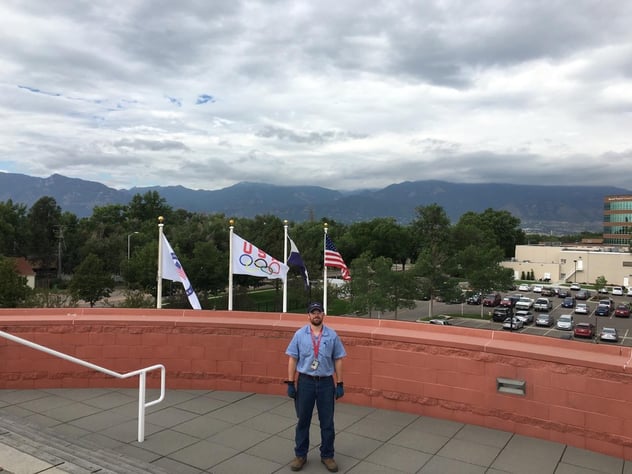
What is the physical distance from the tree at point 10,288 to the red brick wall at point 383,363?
30.0 metres

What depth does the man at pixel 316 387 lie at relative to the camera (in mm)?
4961

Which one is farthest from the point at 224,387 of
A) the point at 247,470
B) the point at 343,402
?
the point at 247,470

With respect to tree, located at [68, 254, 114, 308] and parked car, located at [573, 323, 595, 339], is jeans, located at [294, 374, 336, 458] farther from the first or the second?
tree, located at [68, 254, 114, 308]

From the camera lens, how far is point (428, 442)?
224 inches

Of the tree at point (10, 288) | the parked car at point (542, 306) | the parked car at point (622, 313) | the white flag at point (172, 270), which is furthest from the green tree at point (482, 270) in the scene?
the white flag at point (172, 270)

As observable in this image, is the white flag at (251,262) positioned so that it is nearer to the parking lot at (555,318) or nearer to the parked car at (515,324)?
the parking lot at (555,318)

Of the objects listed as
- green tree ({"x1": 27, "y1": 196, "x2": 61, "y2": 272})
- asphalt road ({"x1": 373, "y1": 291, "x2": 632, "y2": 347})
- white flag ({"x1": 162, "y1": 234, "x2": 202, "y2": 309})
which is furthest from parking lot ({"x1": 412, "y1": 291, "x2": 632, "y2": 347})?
green tree ({"x1": 27, "y1": 196, "x2": 61, "y2": 272})

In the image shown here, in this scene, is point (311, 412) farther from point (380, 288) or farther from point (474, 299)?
point (474, 299)

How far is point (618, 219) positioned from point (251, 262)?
414 feet

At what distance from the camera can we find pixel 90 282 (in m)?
40.9

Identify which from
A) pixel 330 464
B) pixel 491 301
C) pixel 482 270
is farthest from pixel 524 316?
pixel 330 464

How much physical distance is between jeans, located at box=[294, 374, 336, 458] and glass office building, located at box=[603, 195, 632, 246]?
127 metres

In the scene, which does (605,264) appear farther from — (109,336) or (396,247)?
(109,336)

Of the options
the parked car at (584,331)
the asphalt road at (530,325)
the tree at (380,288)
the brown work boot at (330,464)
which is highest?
the brown work boot at (330,464)
